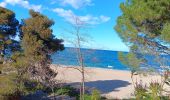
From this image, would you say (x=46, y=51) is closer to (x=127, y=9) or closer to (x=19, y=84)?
(x=19, y=84)

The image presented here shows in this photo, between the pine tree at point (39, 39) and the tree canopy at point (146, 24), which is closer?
the tree canopy at point (146, 24)

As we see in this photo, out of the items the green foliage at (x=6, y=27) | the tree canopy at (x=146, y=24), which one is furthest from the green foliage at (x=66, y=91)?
the tree canopy at (x=146, y=24)

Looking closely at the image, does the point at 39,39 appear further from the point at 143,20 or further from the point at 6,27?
the point at 143,20

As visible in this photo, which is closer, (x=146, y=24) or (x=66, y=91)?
(x=146, y=24)

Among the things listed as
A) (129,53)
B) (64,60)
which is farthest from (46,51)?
(129,53)

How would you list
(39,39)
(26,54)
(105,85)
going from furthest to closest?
(105,85) < (39,39) < (26,54)

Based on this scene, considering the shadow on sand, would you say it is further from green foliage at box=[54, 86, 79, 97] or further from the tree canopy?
the tree canopy

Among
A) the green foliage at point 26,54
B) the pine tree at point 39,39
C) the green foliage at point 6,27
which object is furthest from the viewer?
the pine tree at point 39,39

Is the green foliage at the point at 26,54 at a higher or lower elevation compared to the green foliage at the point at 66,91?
higher

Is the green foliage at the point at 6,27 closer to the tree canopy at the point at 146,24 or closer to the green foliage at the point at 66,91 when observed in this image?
the green foliage at the point at 66,91

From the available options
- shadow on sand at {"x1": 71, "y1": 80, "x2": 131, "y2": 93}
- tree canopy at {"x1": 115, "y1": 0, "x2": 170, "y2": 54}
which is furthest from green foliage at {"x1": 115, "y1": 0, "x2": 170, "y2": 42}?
shadow on sand at {"x1": 71, "y1": 80, "x2": 131, "y2": 93}

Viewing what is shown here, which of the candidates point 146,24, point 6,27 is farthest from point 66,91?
point 146,24

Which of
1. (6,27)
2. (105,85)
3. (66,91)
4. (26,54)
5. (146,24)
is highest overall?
(6,27)

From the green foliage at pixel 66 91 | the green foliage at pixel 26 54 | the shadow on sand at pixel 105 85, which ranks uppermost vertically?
the green foliage at pixel 26 54
